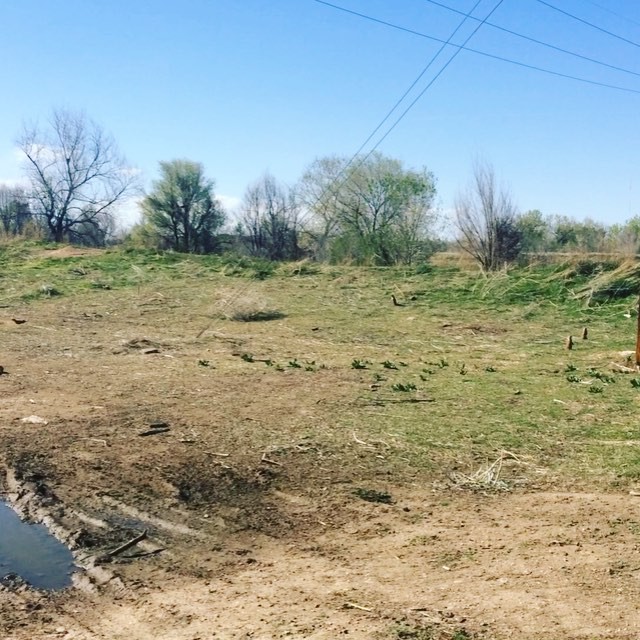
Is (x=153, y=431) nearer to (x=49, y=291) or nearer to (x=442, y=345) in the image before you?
(x=442, y=345)

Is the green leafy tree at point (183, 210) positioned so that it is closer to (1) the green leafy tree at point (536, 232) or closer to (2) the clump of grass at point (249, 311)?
(1) the green leafy tree at point (536, 232)

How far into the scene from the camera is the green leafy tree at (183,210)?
38.2m

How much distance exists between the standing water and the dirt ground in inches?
4.0

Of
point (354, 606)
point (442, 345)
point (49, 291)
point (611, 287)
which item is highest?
point (49, 291)

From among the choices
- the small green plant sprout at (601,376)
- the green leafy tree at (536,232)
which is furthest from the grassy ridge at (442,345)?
the green leafy tree at (536,232)

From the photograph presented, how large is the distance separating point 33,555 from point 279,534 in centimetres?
153

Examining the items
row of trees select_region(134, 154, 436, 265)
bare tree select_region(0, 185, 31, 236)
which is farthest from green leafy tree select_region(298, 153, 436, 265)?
bare tree select_region(0, 185, 31, 236)

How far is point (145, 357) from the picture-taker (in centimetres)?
1087

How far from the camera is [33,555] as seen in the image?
435 centimetres

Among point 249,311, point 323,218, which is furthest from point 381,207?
point 249,311

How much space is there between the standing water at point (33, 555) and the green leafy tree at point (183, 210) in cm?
3459

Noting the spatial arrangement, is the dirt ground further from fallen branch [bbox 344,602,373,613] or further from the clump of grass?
the clump of grass

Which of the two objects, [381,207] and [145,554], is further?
[381,207]

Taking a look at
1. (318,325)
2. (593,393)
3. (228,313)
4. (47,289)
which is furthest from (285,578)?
(47,289)
